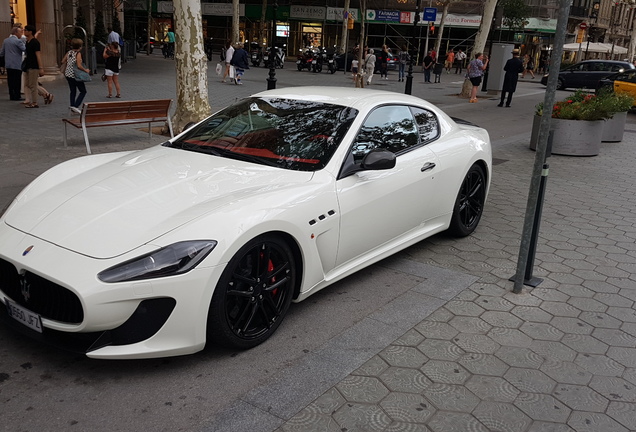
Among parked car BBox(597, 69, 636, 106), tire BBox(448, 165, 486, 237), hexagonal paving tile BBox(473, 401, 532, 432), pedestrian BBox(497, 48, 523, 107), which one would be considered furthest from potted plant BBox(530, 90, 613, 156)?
parked car BBox(597, 69, 636, 106)

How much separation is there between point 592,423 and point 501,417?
19.5 inches

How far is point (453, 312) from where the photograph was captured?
4.46 m

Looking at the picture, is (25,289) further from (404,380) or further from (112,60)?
(112,60)

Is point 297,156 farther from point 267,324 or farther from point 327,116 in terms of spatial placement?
point 267,324

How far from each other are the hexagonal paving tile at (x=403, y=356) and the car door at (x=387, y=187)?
0.79m

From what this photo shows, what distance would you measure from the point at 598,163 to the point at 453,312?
8.13 metres

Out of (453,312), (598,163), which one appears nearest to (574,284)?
(453,312)

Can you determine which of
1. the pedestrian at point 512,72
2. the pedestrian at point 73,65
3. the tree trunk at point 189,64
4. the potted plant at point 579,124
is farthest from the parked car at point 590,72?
the pedestrian at point 73,65

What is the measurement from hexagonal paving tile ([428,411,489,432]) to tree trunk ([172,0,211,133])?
9.13 metres

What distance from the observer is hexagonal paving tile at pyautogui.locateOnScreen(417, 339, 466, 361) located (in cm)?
379

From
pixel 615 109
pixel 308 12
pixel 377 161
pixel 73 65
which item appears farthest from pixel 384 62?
pixel 377 161

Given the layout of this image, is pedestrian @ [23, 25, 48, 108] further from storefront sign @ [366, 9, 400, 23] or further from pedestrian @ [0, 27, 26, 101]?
storefront sign @ [366, 9, 400, 23]

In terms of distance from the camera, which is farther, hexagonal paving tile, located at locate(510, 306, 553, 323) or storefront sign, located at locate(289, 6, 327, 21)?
storefront sign, located at locate(289, 6, 327, 21)

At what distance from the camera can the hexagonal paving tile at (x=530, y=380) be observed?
3.49 metres
